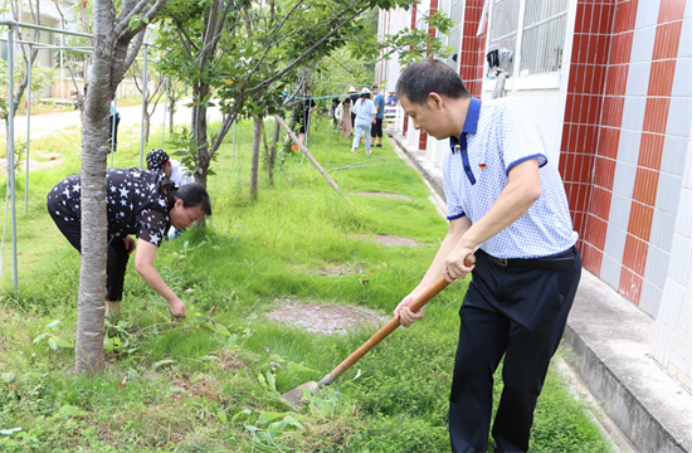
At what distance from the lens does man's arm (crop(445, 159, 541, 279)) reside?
2195 mm

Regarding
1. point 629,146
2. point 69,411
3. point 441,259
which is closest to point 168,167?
point 69,411

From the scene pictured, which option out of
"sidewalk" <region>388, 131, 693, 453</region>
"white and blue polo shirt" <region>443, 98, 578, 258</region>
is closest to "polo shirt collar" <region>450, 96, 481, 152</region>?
"white and blue polo shirt" <region>443, 98, 578, 258</region>

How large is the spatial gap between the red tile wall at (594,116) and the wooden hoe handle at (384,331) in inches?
115

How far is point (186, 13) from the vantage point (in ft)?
18.1

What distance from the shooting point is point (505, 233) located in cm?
244

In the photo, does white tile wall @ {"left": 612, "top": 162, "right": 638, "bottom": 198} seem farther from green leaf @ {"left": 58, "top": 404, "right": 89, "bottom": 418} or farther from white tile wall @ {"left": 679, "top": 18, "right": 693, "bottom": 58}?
green leaf @ {"left": 58, "top": 404, "right": 89, "bottom": 418}

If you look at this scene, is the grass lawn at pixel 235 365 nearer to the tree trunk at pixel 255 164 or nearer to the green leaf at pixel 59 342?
the green leaf at pixel 59 342

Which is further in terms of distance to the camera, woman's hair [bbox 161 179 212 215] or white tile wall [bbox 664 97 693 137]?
white tile wall [bbox 664 97 693 137]

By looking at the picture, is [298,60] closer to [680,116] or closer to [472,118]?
[680,116]

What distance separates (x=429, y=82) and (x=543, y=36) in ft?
15.4

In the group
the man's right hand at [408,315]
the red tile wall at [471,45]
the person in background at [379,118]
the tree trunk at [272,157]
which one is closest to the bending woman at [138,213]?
the man's right hand at [408,315]

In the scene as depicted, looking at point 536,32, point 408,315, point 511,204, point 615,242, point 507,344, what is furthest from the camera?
point 536,32

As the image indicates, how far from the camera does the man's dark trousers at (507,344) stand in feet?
7.98

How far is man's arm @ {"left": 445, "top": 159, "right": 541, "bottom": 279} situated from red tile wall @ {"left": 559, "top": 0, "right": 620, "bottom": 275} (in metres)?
3.22
